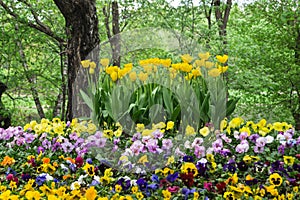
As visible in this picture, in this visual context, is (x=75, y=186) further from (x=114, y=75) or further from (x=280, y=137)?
(x=280, y=137)

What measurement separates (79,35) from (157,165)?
6.69 ft

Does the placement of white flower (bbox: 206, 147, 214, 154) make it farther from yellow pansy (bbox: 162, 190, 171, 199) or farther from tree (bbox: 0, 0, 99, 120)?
tree (bbox: 0, 0, 99, 120)

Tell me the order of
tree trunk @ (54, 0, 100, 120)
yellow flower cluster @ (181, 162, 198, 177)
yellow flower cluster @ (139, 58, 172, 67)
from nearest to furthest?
yellow flower cluster @ (181, 162, 198, 177) → yellow flower cluster @ (139, 58, 172, 67) → tree trunk @ (54, 0, 100, 120)

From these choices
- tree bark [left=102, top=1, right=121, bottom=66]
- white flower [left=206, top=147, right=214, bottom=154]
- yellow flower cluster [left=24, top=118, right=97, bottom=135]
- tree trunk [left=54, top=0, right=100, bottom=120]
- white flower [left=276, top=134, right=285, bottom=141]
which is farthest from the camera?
tree bark [left=102, top=1, right=121, bottom=66]

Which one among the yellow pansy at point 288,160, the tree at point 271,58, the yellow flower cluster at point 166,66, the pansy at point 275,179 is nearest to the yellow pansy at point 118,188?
the pansy at point 275,179

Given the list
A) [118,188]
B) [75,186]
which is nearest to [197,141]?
[118,188]

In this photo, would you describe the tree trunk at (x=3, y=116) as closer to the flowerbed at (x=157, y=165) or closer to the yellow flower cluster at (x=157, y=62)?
the flowerbed at (x=157, y=165)

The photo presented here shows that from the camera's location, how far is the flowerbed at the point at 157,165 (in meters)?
2.20

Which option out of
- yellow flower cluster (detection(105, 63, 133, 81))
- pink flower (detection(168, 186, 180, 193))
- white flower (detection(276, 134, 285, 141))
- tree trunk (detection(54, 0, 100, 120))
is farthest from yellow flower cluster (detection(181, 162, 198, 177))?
tree trunk (detection(54, 0, 100, 120))

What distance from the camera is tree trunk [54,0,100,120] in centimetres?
404

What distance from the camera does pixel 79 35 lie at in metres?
4.15

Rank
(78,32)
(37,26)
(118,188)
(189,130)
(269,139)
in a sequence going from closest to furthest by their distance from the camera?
(118,188) < (269,139) < (189,130) < (78,32) < (37,26)

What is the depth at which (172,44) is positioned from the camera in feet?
15.0

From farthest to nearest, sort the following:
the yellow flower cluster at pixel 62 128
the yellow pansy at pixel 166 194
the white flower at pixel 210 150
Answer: the yellow flower cluster at pixel 62 128 < the white flower at pixel 210 150 < the yellow pansy at pixel 166 194
